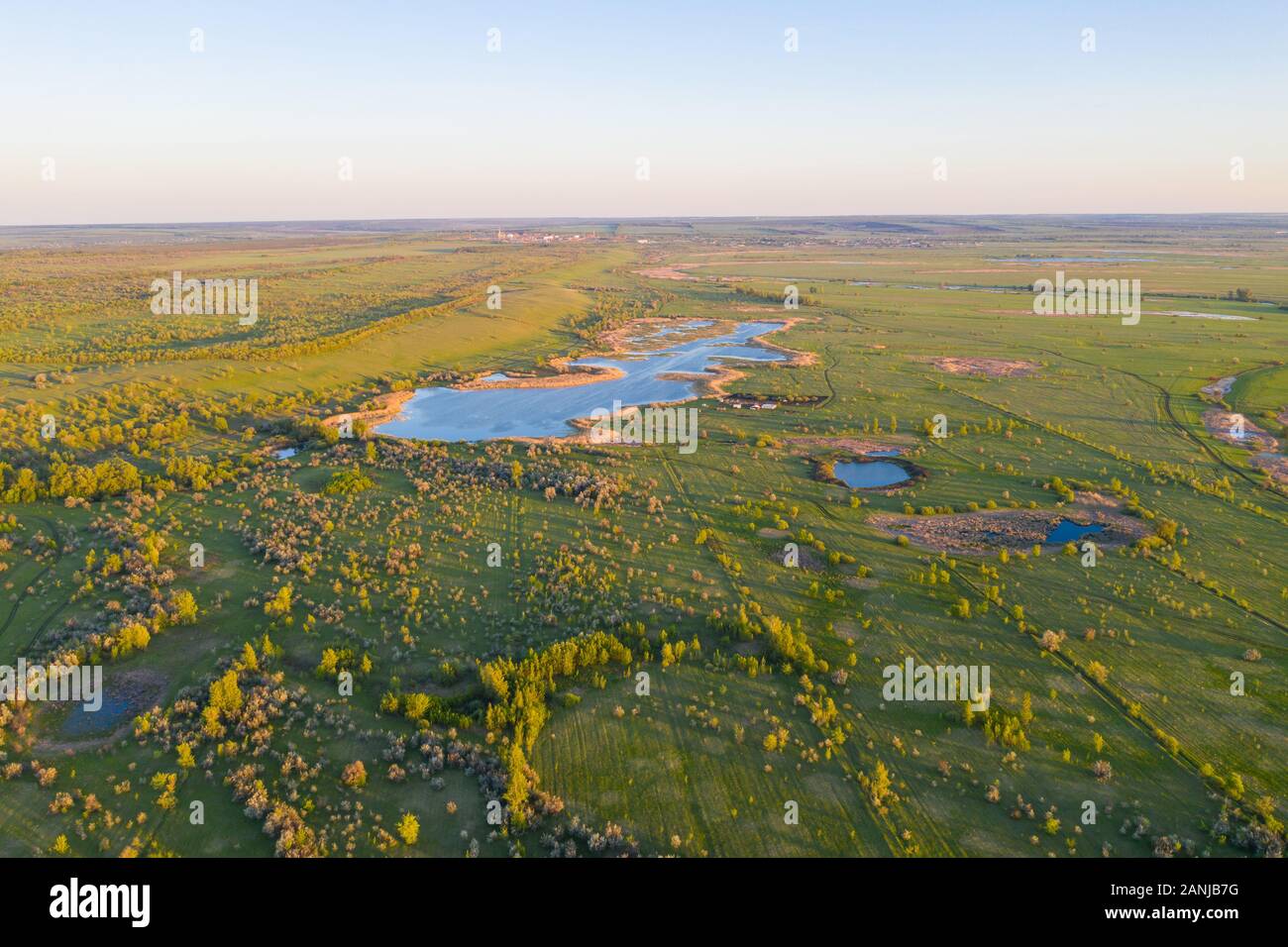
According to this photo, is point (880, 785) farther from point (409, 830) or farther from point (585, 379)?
point (585, 379)

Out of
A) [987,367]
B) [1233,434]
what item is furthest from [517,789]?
[987,367]

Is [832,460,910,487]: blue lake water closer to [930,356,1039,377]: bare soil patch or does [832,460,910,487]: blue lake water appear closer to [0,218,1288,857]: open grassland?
[0,218,1288,857]: open grassland

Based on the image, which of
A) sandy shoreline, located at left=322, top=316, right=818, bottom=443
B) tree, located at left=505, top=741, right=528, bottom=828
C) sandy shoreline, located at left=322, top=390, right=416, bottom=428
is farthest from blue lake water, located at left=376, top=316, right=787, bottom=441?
tree, located at left=505, top=741, right=528, bottom=828

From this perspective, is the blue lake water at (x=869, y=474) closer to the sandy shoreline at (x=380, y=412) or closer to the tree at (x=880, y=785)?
the tree at (x=880, y=785)

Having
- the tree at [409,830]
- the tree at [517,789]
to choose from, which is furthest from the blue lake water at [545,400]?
the tree at [409,830]

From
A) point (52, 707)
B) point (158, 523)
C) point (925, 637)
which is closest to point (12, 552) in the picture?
point (158, 523)

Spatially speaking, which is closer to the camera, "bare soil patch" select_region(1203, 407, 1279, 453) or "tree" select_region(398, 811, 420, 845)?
"tree" select_region(398, 811, 420, 845)
